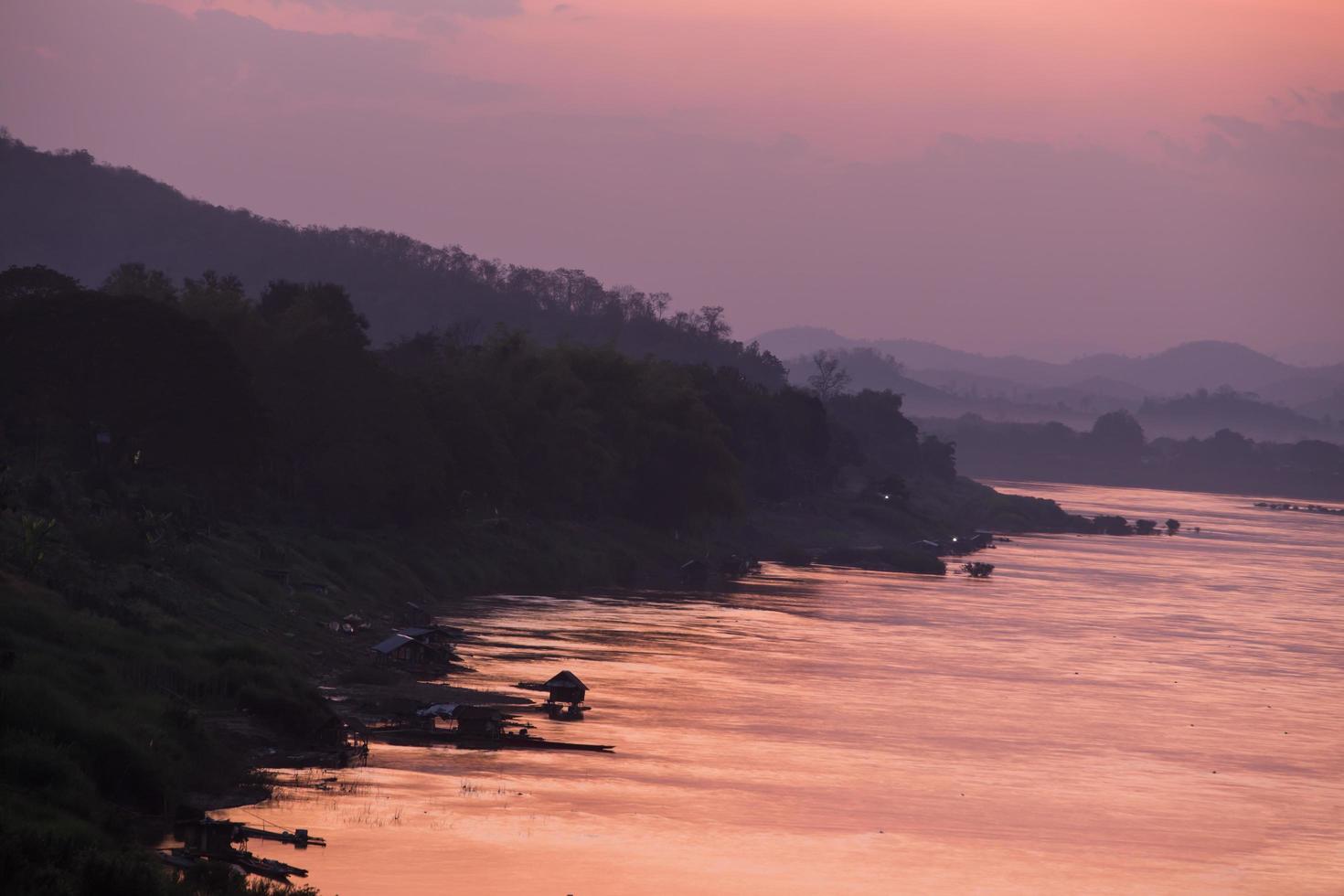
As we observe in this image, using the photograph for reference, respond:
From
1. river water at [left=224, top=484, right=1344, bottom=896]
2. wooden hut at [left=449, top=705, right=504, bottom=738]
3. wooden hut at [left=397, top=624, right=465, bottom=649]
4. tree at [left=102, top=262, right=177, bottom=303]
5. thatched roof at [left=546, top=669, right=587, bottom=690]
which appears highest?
tree at [left=102, top=262, right=177, bottom=303]

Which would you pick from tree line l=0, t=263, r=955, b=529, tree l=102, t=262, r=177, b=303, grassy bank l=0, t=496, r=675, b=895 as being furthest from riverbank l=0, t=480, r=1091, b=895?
tree l=102, t=262, r=177, b=303

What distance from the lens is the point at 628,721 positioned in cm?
4466

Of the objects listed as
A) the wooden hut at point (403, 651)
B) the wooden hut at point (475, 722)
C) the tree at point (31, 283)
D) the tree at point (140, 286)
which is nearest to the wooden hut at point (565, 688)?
the wooden hut at point (475, 722)

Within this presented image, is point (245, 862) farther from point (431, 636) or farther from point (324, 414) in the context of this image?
point (324, 414)

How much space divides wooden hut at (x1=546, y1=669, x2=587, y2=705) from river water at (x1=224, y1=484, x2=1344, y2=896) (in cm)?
82

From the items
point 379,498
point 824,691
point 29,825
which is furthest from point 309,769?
point 379,498

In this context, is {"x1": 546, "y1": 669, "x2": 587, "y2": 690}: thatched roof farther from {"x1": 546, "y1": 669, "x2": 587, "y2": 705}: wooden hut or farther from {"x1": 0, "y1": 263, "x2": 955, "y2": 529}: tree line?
{"x1": 0, "y1": 263, "x2": 955, "y2": 529}: tree line

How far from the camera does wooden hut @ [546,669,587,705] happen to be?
4453cm

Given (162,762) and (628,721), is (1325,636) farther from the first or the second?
(162,762)

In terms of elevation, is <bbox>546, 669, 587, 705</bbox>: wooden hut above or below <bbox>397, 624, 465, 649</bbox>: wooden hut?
below

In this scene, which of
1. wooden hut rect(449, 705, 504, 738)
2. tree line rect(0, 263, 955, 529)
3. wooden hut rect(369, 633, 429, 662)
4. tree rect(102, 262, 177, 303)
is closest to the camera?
wooden hut rect(449, 705, 504, 738)

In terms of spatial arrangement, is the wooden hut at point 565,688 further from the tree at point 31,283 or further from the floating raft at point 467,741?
the tree at point 31,283

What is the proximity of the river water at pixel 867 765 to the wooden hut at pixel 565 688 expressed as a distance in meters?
0.82

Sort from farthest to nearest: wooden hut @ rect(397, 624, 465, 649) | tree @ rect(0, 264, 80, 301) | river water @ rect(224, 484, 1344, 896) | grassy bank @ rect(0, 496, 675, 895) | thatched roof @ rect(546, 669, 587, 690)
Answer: tree @ rect(0, 264, 80, 301) → wooden hut @ rect(397, 624, 465, 649) → thatched roof @ rect(546, 669, 587, 690) → river water @ rect(224, 484, 1344, 896) → grassy bank @ rect(0, 496, 675, 895)
